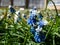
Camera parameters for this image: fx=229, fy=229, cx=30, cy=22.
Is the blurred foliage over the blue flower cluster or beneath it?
beneath

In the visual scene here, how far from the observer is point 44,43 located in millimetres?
991

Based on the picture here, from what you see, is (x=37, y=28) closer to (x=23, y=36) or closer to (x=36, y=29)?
(x=36, y=29)

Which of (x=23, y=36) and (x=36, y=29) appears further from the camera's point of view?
(x=23, y=36)

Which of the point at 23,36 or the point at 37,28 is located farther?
the point at 23,36

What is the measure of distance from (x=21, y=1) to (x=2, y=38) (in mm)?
3984

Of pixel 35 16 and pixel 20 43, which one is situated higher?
pixel 35 16

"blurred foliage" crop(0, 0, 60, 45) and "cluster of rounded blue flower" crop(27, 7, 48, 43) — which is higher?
"cluster of rounded blue flower" crop(27, 7, 48, 43)

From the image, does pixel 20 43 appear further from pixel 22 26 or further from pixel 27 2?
pixel 27 2

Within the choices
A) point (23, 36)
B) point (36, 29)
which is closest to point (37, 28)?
point (36, 29)

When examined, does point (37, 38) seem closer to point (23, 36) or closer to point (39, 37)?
point (39, 37)

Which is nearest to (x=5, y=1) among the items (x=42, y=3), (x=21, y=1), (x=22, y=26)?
(x=21, y=1)

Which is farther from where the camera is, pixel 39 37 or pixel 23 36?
pixel 23 36

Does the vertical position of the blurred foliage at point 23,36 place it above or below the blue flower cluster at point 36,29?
below

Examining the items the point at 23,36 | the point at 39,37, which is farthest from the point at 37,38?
the point at 23,36
